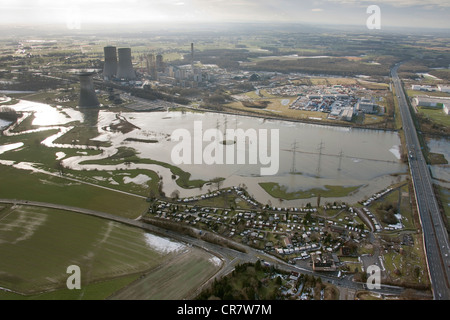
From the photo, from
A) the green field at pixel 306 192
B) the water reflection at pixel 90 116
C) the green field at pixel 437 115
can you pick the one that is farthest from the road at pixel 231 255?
the green field at pixel 437 115

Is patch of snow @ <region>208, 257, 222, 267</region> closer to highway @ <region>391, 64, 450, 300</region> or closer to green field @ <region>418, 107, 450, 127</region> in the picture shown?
highway @ <region>391, 64, 450, 300</region>

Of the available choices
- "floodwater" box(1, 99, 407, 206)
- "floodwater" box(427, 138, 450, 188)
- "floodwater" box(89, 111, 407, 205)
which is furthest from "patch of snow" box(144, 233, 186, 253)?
"floodwater" box(427, 138, 450, 188)

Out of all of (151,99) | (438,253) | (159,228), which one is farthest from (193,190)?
(151,99)

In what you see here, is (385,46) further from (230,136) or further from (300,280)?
(300,280)

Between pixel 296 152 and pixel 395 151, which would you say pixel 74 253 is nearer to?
pixel 296 152

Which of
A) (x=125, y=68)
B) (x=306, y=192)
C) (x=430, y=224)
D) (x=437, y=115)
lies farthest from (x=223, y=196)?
(x=125, y=68)
